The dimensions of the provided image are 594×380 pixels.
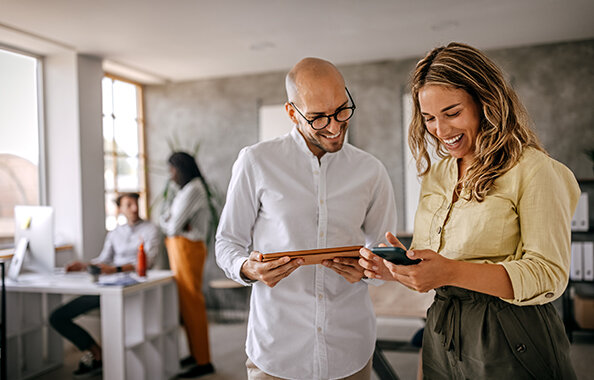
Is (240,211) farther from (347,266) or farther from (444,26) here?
(444,26)

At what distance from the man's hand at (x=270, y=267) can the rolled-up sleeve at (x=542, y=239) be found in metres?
0.56

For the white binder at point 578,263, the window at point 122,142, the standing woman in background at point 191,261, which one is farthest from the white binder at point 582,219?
the window at point 122,142

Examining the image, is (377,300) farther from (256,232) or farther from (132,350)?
(132,350)

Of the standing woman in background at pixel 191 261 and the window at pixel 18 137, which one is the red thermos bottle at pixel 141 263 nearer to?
the standing woman in background at pixel 191 261

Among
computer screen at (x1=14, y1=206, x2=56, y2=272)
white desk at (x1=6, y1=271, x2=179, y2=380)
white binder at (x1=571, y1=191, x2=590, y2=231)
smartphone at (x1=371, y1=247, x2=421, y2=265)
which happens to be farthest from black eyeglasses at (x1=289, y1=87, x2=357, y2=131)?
white binder at (x1=571, y1=191, x2=590, y2=231)

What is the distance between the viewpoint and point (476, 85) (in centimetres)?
126

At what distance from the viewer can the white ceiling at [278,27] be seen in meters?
3.79

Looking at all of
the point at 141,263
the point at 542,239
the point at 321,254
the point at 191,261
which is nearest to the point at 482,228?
the point at 542,239

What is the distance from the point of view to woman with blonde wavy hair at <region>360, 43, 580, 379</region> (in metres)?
1.14

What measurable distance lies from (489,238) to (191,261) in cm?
318

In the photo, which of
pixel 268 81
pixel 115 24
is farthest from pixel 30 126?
pixel 268 81

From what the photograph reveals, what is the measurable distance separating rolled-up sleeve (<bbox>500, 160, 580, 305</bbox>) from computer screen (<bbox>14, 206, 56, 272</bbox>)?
11.1 ft

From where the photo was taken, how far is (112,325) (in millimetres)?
3365

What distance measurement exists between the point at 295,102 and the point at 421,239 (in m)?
0.64
